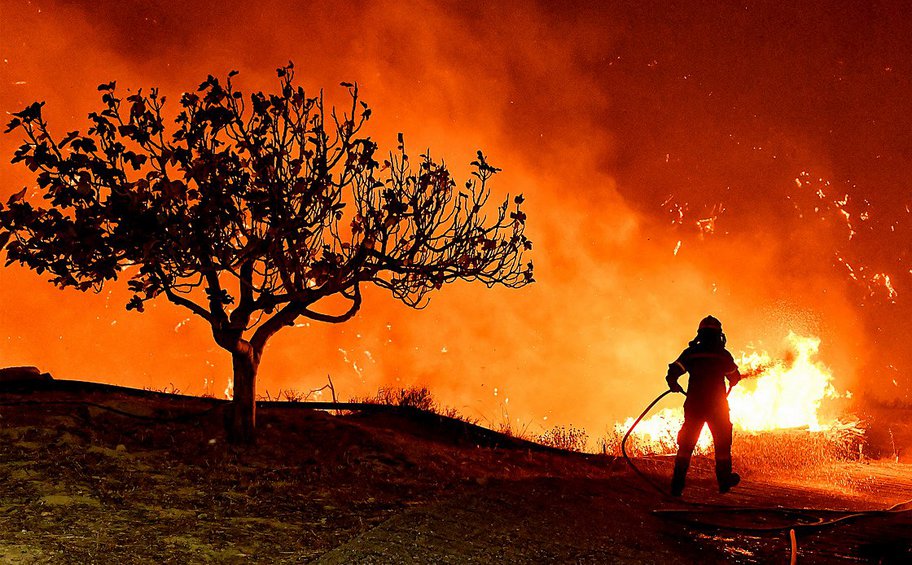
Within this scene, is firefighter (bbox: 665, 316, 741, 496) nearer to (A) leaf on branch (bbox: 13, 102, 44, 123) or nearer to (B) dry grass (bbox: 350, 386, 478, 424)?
(B) dry grass (bbox: 350, 386, 478, 424)

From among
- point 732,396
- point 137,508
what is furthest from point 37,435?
point 732,396

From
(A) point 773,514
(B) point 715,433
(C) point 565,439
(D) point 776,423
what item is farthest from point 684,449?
(D) point 776,423

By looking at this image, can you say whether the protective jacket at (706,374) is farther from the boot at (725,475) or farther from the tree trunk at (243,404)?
the tree trunk at (243,404)

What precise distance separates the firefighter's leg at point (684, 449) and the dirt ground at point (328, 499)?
17.0 inches

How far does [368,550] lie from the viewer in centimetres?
666

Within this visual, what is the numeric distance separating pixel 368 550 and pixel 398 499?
2669 millimetres

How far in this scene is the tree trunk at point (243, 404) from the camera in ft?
37.8

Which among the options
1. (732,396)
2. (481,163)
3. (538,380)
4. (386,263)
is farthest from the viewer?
(538,380)

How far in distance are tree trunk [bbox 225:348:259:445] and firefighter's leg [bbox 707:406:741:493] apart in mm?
7418

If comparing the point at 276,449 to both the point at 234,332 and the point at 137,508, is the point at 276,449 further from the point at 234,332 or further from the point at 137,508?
the point at 137,508

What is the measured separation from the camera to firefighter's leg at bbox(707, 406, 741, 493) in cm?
1159

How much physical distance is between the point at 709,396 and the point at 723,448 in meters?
0.84

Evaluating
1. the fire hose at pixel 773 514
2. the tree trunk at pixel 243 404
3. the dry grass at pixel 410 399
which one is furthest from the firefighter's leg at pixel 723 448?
the tree trunk at pixel 243 404

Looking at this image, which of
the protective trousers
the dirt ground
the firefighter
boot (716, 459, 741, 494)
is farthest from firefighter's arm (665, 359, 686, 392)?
the dirt ground
